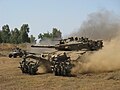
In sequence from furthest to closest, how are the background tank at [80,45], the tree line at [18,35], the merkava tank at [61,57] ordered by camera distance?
the tree line at [18,35]
the background tank at [80,45]
the merkava tank at [61,57]

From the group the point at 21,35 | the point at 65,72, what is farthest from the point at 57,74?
the point at 21,35

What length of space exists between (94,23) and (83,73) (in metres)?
20.2

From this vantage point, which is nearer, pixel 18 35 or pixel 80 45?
pixel 80 45

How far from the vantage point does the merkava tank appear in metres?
19.4

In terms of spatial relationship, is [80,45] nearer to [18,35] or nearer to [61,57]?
[61,57]

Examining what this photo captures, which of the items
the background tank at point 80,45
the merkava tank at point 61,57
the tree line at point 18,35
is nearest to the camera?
the merkava tank at point 61,57

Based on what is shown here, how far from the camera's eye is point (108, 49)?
75.8 feet

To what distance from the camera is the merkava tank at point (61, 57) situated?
63.6 feet

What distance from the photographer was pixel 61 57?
2003cm

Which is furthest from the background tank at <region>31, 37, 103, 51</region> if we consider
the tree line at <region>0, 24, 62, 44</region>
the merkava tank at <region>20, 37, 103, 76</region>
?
the tree line at <region>0, 24, 62, 44</region>

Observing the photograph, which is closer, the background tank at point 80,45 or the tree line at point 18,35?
the background tank at point 80,45

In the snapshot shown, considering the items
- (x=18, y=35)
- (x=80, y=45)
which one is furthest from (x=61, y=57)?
(x=18, y=35)

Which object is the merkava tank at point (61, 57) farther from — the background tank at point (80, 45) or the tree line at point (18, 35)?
the tree line at point (18, 35)

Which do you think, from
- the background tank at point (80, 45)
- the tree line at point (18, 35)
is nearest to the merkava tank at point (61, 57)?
the background tank at point (80, 45)
